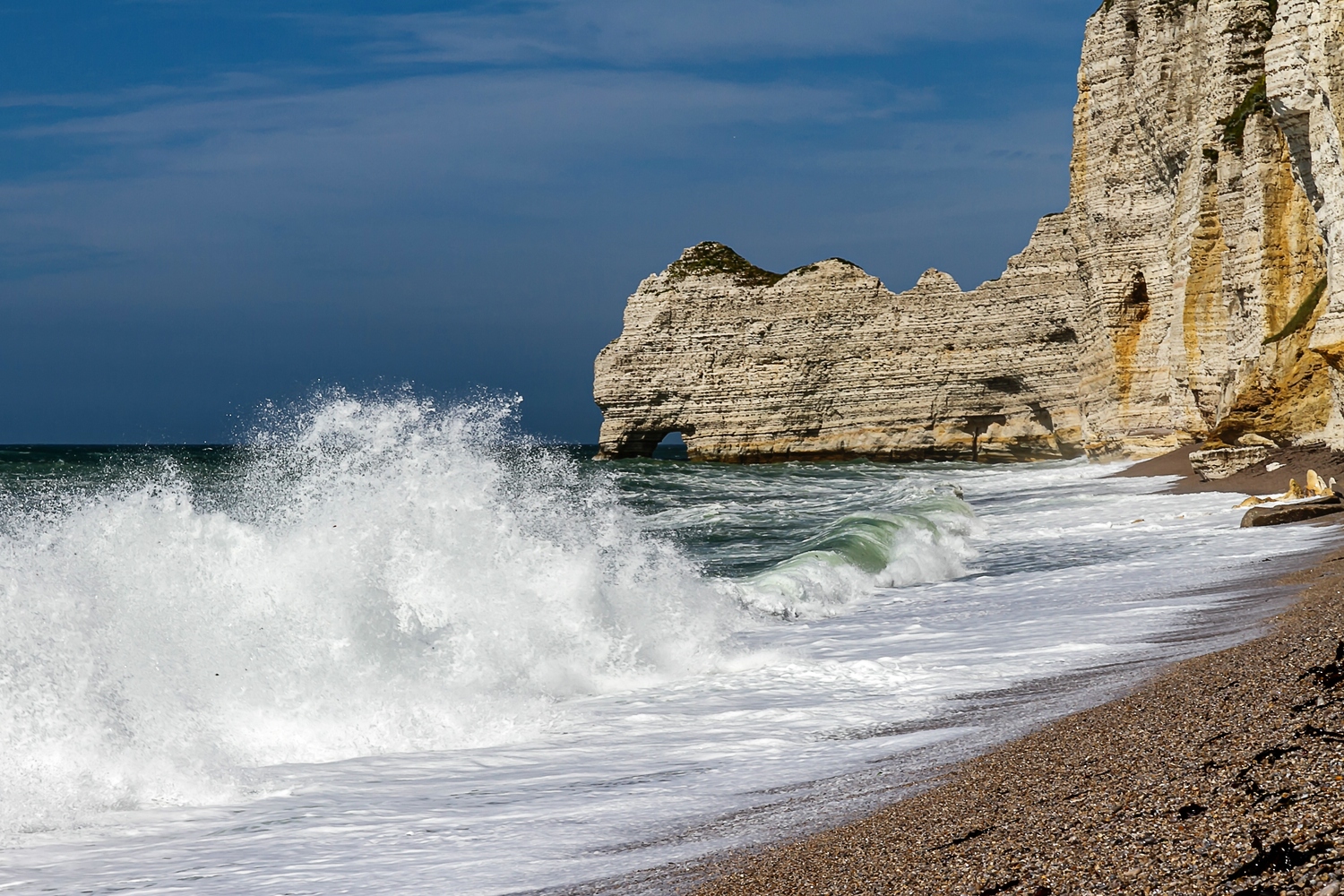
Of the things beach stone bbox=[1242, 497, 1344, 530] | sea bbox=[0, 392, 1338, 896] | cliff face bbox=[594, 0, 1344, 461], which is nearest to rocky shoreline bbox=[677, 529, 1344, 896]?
sea bbox=[0, 392, 1338, 896]

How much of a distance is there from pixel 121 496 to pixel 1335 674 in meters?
7.84

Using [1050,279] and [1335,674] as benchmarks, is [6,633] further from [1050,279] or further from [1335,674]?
[1050,279]

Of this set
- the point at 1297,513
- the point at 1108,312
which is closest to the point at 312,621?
the point at 1297,513

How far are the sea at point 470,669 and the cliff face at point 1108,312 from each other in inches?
269

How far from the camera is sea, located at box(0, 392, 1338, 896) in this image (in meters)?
4.18

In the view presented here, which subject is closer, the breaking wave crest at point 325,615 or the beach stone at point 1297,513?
the breaking wave crest at point 325,615

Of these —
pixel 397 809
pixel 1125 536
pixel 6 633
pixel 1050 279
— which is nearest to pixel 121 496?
pixel 6 633

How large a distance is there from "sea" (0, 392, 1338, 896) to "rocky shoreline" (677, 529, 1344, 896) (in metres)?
0.35

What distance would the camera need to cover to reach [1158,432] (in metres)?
28.6

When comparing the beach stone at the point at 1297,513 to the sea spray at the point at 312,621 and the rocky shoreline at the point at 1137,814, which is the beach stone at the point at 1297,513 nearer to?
the sea spray at the point at 312,621

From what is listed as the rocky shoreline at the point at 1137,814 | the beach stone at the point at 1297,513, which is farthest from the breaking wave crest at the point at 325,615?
the beach stone at the point at 1297,513

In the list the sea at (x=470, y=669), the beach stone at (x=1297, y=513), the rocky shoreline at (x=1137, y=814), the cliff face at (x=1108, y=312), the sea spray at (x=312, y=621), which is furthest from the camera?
the cliff face at (x=1108, y=312)

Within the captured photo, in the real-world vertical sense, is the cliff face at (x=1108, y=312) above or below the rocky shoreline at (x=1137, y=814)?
above

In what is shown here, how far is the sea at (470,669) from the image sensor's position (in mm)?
4180
